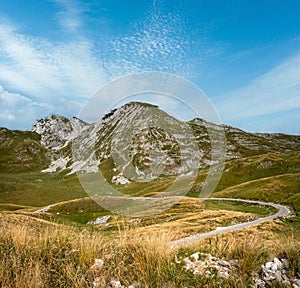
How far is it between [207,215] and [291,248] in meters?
47.9

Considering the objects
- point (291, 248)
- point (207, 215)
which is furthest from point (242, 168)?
point (291, 248)

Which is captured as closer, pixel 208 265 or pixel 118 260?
pixel 208 265

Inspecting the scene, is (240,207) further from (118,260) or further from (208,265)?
(118,260)

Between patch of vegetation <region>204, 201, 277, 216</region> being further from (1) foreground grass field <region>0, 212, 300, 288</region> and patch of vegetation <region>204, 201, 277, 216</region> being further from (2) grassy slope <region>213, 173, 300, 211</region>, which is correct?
(1) foreground grass field <region>0, 212, 300, 288</region>

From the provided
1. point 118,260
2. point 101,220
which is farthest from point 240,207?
point 118,260

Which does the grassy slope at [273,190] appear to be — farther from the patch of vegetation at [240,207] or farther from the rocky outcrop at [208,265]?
the rocky outcrop at [208,265]

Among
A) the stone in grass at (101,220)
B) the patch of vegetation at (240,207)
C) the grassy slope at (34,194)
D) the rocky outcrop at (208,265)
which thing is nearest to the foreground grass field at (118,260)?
the rocky outcrop at (208,265)

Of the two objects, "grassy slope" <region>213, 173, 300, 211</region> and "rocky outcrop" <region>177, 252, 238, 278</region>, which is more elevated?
"rocky outcrop" <region>177, 252, 238, 278</region>

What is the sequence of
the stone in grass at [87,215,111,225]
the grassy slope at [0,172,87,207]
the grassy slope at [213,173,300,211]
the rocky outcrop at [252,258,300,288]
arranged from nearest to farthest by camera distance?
the rocky outcrop at [252,258,300,288]
the stone in grass at [87,215,111,225]
the grassy slope at [213,173,300,211]
the grassy slope at [0,172,87,207]

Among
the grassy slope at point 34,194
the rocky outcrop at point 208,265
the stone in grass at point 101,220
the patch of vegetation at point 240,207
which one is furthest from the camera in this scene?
the grassy slope at point 34,194

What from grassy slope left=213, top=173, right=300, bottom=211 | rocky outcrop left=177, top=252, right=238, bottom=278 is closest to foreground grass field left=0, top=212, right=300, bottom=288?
rocky outcrop left=177, top=252, right=238, bottom=278

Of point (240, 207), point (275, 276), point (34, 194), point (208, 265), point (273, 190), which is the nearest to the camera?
point (275, 276)

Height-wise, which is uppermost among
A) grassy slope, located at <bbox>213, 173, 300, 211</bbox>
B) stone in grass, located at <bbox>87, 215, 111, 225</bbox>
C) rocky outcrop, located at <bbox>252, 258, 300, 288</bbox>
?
rocky outcrop, located at <bbox>252, 258, 300, 288</bbox>

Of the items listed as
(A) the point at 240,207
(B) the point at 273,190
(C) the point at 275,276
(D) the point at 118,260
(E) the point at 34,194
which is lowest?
(A) the point at 240,207
